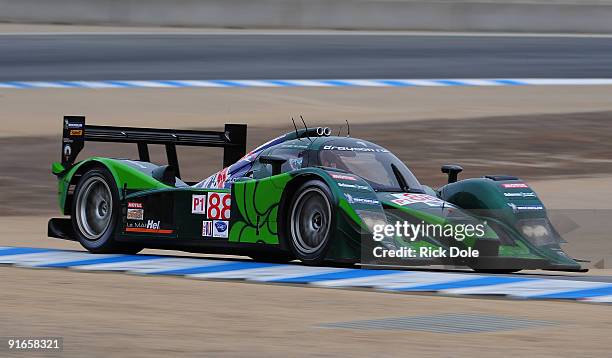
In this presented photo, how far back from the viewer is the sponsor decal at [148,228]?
1151 cm

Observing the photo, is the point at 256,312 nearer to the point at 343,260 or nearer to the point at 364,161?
the point at 343,260

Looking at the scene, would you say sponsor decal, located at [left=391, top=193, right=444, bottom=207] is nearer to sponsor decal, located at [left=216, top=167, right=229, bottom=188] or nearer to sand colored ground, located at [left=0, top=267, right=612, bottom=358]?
sand colored ground, located at [left=0, top=267, right=612, bottom=358]

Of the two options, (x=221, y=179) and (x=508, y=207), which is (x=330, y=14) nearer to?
(x=221, y=179)

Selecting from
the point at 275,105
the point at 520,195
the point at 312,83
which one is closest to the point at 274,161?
the point at 520,195

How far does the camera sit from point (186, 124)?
70.0 ft

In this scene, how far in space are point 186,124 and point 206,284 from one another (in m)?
11.9

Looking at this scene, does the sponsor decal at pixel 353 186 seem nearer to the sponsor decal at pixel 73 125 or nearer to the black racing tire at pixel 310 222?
the black racing tire at pixel 310 222

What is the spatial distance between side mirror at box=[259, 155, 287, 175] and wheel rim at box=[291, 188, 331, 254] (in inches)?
16.7

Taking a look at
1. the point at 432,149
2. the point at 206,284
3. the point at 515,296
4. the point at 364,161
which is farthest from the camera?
the point at 432,149

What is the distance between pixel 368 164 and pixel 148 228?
200 centimetres

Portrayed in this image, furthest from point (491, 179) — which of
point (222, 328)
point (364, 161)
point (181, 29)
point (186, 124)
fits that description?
point (181, 29)

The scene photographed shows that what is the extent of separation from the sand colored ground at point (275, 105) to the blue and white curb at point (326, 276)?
31.7 ft

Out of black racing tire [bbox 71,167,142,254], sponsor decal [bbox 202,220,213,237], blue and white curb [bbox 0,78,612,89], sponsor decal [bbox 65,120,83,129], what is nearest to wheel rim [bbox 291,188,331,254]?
sponsor decal [bbox 202,220,213,237]

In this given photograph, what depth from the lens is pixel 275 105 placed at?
23406 mm
